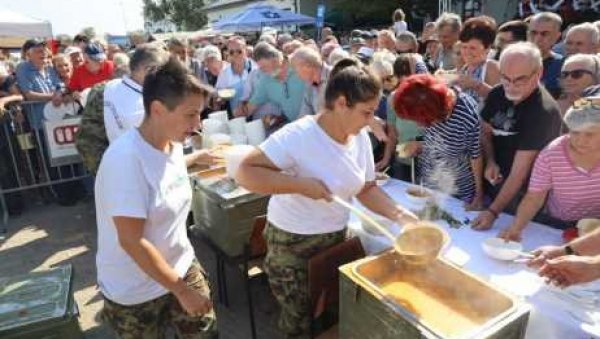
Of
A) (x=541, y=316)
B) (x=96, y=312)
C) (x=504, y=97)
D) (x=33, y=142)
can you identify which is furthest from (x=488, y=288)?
(x=33, y=142)

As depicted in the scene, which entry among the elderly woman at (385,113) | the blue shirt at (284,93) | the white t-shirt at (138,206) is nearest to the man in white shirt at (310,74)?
the blue shirt at (284,93)

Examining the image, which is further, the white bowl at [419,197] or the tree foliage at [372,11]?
the tree foliage at [372,11]

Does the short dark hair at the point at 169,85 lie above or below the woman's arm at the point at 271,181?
above

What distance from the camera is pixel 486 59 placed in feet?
10.6

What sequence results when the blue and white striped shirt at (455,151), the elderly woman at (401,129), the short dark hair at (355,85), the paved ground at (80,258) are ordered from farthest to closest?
1. the elderly woman at (401,129)
2. the paved ground at (80,258)
3. the blue and white striped shirt at (455,151)
4. the short dark hair at (355,85)

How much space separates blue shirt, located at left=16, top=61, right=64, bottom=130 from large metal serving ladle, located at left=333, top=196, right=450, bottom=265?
4.68 meters

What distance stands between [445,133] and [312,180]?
102 cm

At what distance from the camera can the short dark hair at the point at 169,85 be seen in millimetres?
1483

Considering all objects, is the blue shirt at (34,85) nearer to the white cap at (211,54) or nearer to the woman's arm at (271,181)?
the white cap at (211,54)

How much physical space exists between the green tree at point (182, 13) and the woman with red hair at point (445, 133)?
5621 centimetres

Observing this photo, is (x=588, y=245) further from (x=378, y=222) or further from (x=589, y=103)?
(x=378, y=222)

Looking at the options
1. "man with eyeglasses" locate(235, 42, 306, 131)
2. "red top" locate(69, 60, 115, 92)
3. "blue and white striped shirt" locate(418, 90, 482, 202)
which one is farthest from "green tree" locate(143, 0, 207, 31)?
"blue and white striped shirt" locate(418, 90, 482, 202)

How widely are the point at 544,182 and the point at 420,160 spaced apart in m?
0.86

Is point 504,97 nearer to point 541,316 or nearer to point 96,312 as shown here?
point 541,316
